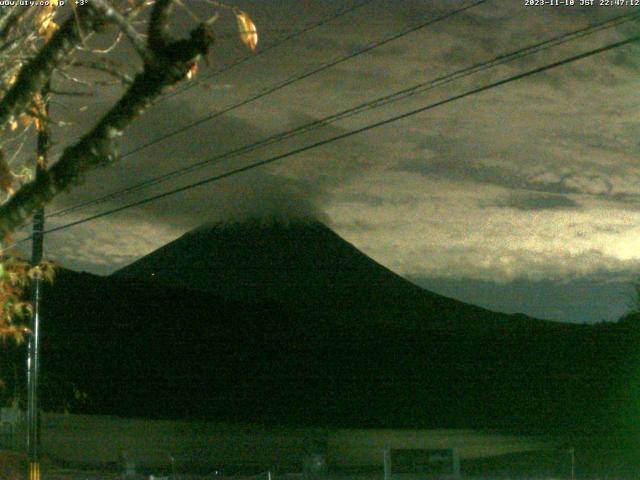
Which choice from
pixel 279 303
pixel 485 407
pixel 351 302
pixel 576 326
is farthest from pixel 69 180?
pixel 351 302

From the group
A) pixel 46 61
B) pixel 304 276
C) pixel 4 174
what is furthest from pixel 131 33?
pixel 304 276

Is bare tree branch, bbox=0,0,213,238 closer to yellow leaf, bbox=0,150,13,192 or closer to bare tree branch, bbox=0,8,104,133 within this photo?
bare tree branch, bbox=0,8,104,133

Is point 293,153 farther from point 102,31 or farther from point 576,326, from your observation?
point 576,326

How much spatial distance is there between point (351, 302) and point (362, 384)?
2620 inches

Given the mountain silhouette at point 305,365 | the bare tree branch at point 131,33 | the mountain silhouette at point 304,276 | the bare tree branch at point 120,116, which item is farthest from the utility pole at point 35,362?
the mountain silhouette at point 304,276

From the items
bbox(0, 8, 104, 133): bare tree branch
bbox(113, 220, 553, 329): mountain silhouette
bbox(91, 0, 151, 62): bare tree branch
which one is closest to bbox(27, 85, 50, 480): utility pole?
bbox(0, 8, 104, 133): bare tree branch

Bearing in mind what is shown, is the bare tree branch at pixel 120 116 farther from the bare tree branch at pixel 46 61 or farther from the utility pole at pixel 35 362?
the utility pole at pixel 35 362

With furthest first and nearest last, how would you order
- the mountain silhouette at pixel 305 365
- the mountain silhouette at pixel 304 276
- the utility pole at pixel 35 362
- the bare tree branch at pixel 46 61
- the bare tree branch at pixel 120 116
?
1. the mountain silhouette at pixel 304 276
2. the mountain silhouette at pixel 305 365
3. the utility pole at pixel 35 362
4. the bare tree branch at pixel 46 61
5. the bare tree branch at pixel 120 116

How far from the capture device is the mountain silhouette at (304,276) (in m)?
136

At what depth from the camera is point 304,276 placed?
157 meters

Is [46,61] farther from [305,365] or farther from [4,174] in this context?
[305,365]

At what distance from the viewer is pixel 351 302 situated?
14438cm

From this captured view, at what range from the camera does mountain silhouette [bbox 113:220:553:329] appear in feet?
445

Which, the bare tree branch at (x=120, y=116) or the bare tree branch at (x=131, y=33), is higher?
the bare tree branch at (x=131, y=33)
